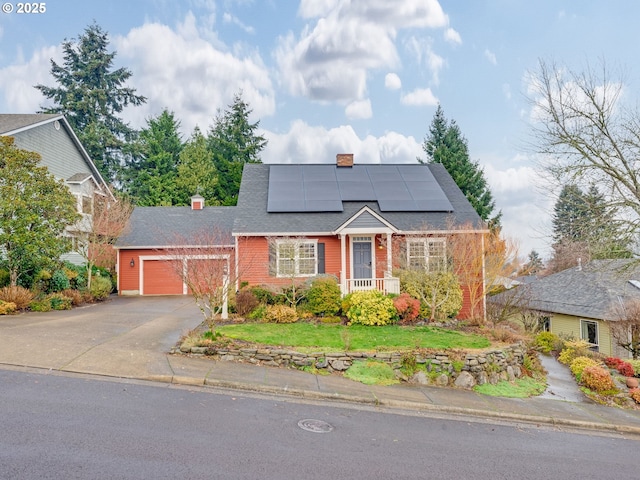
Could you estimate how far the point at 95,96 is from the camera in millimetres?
40062

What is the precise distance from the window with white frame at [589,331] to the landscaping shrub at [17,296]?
24220 mm

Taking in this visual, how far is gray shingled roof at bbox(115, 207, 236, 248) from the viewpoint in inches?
854

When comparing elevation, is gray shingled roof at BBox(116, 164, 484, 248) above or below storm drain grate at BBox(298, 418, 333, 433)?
above

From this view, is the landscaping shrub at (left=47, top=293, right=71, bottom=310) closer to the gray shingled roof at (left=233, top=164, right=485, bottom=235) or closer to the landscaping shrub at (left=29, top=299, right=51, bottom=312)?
the landscaping shrub at (left=29, top=299, right=51, bottom=312)

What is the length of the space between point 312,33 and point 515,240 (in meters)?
12.6

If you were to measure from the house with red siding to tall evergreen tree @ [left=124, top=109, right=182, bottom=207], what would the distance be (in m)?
17.8

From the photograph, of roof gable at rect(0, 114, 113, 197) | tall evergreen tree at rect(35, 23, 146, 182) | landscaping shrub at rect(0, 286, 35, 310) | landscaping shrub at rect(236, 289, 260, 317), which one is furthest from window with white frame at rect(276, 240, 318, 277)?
tall evergreen tree at rect(35, 23, 146, 182)

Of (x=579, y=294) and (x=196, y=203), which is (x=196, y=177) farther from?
(x=579, y=294)

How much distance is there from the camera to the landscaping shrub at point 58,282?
16.4m

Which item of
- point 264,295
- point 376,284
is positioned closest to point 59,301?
point 264,295

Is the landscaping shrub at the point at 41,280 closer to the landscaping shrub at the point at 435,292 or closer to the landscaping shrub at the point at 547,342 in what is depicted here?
the landscaping shrub at the point at 435,292

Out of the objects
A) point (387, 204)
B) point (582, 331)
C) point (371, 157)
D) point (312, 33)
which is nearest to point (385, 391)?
point (387, 204)

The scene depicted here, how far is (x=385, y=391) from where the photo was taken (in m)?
8.37

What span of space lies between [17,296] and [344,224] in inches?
453
